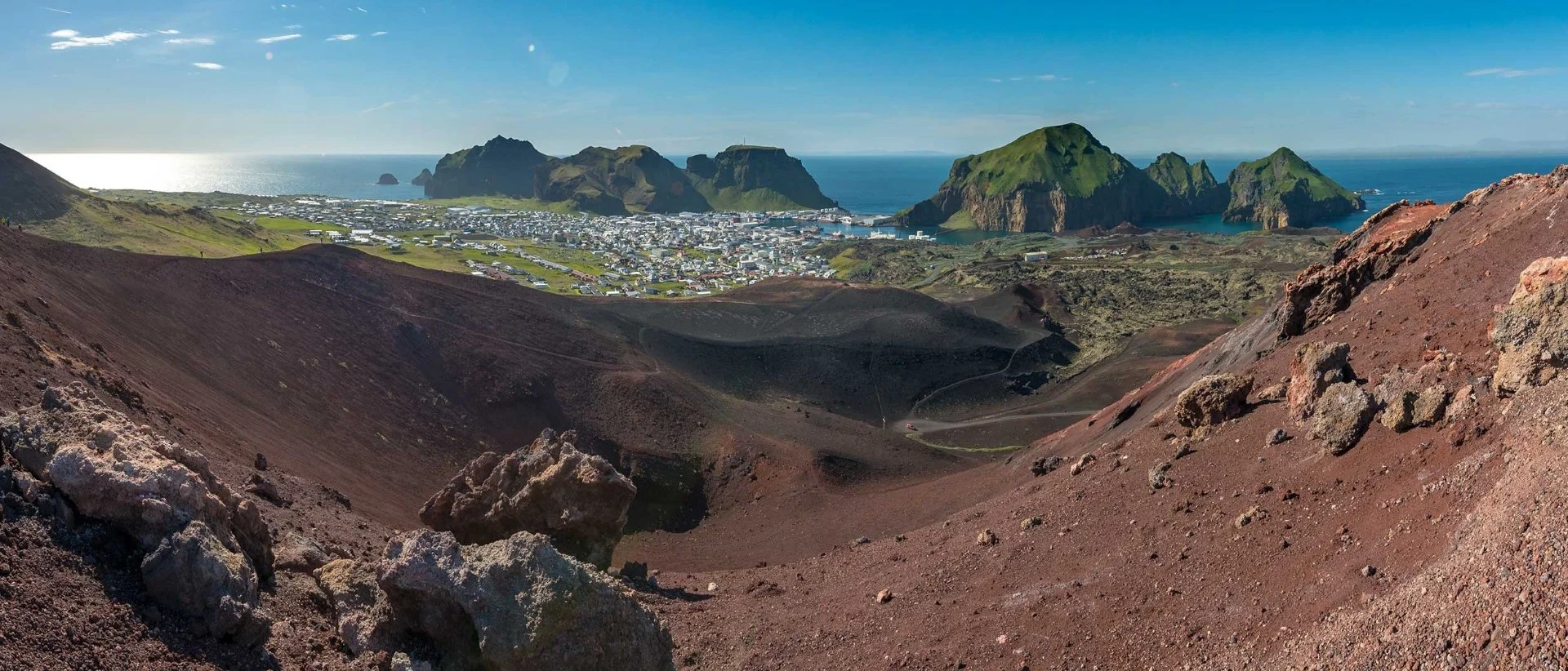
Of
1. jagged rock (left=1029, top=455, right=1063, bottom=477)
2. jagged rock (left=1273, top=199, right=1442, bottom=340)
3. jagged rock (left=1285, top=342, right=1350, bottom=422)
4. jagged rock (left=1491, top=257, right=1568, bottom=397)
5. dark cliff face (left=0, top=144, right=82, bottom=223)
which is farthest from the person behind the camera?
dark cliff face (left=0, top=144, right=82, bottom=223)

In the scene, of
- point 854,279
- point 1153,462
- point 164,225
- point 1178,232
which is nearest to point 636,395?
point 1153,462

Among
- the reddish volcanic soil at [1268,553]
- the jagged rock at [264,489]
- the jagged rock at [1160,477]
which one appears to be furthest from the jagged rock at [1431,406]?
the jagged rock at [264,489]

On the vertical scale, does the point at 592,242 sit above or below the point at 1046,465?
above

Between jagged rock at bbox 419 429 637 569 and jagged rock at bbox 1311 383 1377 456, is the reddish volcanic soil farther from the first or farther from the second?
jagged rock at bbox 419 429 637 569

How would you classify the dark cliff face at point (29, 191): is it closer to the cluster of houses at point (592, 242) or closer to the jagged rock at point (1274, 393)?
the cluster of houses at point (592, 242)

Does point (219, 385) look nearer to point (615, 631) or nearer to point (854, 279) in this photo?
point (615, 631)

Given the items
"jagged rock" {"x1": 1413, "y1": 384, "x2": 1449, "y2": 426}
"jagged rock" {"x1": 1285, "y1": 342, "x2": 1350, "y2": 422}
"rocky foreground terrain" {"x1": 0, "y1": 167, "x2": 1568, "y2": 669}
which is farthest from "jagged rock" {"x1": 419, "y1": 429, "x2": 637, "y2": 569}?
"jagged rock" {"x1": 1413, "y1": 384, "x2": 1449, "y2": 426}

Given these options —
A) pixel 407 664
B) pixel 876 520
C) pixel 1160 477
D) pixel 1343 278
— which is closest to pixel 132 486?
pixel 407 664

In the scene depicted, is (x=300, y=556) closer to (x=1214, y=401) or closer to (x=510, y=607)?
(x=510, y=607)
